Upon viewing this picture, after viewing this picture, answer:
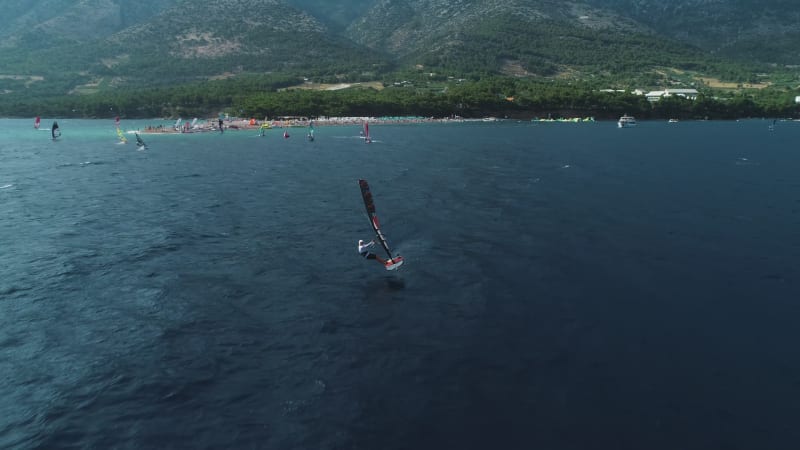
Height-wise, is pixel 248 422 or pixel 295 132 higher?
pixel 295 132

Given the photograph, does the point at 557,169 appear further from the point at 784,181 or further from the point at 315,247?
the point at 315,247

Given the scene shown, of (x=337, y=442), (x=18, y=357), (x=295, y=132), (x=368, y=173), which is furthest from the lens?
(x=295, y=132)

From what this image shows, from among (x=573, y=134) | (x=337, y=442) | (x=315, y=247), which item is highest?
(x=573, y=134)

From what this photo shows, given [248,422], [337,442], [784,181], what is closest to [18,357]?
[248,422]

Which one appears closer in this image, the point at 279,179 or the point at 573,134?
the point at 279,179

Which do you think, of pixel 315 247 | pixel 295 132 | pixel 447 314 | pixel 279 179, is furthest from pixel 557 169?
pixel 295 132

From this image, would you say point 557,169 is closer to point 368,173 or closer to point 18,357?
point 368,173

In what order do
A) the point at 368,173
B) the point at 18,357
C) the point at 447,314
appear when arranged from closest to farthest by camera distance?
the point at 18,357, the point at 447,314, the point at 368,173
